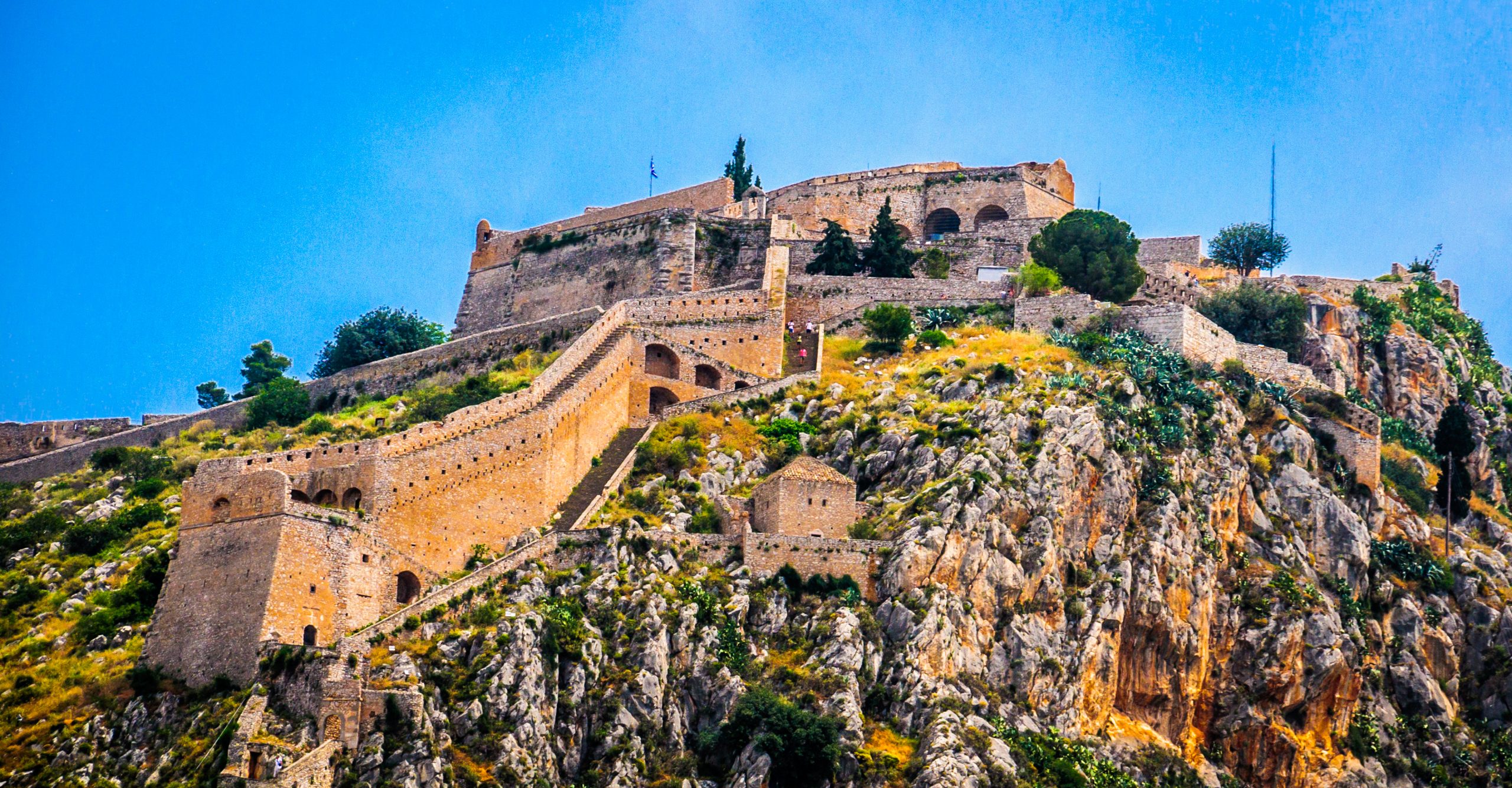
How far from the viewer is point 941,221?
9581 cm

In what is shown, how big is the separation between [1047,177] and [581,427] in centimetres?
3925

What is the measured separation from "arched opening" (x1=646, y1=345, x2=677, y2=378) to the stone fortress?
0.08 m

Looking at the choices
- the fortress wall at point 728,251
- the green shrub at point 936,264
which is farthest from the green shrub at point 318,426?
the green shrub at point 936,264

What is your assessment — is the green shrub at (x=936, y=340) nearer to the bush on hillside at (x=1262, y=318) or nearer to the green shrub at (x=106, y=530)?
the bush on hillside at (x=1262, y=318)

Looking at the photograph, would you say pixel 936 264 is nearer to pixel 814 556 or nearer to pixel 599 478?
pixel 599 478

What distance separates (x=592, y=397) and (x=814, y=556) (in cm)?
1173

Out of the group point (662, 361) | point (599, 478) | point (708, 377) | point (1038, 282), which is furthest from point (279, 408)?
point (1038, 282)

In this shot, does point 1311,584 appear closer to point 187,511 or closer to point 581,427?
point 581,427

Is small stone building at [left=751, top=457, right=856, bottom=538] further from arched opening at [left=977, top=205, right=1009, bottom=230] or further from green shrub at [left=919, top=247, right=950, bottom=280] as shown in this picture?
arched opening at [left=977, top=205, right=1009, bottom=230]

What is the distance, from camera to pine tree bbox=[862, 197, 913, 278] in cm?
8362

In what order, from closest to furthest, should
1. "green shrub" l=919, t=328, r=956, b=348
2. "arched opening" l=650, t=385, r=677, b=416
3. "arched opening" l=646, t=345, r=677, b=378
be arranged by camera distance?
1. "arched opening" l=650, t=385, r=677, b=416
2. "arched opening" l=646, t=345, r=677, b=378
3. "green shrub" l=919, t=328, r=956, b=348

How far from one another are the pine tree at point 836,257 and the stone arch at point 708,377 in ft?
35.7

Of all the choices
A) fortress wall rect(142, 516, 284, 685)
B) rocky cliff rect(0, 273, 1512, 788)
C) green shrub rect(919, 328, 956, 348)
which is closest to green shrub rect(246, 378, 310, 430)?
rocky cliff rect(0, 273, 1512, 788)

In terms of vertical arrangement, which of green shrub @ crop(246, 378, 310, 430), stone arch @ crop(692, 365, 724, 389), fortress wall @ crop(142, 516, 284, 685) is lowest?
fortress wall @ crop(142, 516, 284, 685)
